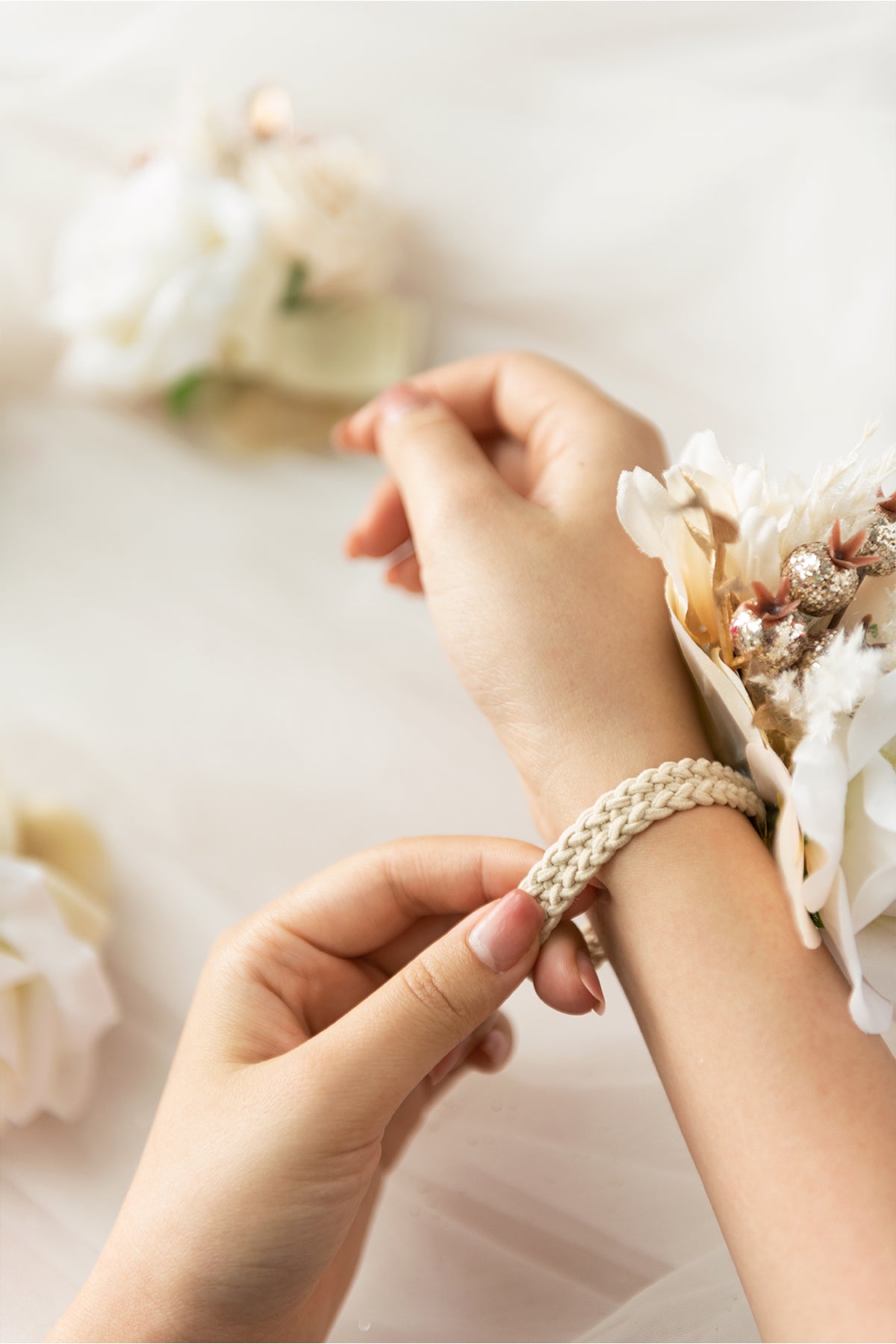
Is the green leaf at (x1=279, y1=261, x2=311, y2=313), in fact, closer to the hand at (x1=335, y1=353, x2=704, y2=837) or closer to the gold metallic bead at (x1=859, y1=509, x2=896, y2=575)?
the hand at (x1=335, y1=353, x2=704, y2=837)

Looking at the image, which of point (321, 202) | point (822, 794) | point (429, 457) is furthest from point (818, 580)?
point (321, 202)

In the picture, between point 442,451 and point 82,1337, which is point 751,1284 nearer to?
point 82,1337

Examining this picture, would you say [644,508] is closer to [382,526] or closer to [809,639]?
[809,639]

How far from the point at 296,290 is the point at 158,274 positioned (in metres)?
0.18

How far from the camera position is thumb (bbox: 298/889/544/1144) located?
642 mm

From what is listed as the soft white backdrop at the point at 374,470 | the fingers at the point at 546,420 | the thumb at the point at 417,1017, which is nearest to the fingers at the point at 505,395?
the fingers at the point at 546,420

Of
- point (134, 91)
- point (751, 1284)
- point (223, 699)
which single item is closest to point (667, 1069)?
point (751, 1284)

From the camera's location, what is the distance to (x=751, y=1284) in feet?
2.02

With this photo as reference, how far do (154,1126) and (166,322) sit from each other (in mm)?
884

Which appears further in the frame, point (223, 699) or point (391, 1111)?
point (223, 699)

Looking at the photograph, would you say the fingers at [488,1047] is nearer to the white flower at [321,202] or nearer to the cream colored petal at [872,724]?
the cream colored petal at [872,724]

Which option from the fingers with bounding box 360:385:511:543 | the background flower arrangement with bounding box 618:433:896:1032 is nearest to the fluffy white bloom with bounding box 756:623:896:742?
the background flower arrangement with bounding box 618:433:896:1032

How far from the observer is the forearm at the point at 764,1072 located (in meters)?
0.58

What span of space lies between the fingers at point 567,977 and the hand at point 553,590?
0.09m
